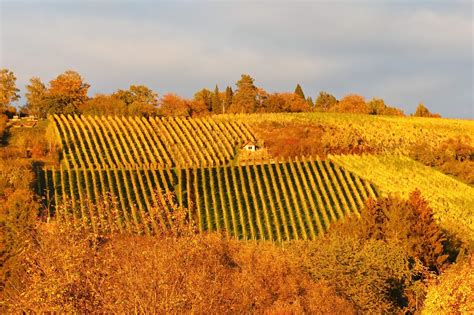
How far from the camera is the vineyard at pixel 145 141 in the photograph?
67.8 m

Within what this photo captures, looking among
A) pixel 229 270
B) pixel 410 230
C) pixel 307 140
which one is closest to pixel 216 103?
pixel 307 140

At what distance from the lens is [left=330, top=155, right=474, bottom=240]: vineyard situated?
185 feet

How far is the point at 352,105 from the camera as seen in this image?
147 m

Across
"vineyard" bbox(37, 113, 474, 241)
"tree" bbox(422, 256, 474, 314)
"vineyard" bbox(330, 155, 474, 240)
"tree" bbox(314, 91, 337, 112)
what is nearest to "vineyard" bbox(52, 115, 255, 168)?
"vineyard" bbox(37, 113, 474, 241)

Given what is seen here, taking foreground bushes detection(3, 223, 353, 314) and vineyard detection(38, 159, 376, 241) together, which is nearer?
foreground bushes detection(3, 223, 353, 314)

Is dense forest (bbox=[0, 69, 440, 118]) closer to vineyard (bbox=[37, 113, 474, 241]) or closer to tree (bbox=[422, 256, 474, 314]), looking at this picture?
vineyard (bbox=[37, 113, 474, 241])

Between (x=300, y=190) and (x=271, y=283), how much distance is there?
89.8 feet

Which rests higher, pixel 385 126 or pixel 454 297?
pixel 385 126

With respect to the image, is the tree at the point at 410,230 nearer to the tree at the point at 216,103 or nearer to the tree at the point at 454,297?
the tree at the point at 454,297

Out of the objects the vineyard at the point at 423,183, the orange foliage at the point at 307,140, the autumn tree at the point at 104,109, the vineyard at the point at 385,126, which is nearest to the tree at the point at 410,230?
the vineyard at the point at 423,183

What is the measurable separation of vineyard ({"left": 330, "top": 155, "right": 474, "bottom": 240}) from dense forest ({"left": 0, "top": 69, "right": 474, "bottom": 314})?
28cm

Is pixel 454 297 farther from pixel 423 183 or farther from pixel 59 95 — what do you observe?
pixel 59 95

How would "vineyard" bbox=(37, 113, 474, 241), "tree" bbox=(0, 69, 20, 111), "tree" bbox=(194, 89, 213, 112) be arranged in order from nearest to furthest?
1. "vineyard" bbox=(37, 113, 474, 241)
2. "tree" bbox=(0, 69, 20, 111)
3. "tree" bbox=(194, 89, 213, 112)

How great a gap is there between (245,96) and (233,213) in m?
93.3
